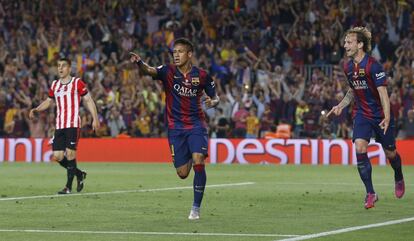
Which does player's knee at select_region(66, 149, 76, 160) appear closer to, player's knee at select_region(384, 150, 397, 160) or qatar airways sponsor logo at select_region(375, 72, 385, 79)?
player's knee at select_region(384, 150, 397, 160)

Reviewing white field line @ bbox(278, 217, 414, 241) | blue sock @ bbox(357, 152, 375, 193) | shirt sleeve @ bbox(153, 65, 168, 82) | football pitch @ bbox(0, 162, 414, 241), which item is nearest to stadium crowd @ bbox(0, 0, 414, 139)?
football pitch @ bbox(0, 162, 414, 241)

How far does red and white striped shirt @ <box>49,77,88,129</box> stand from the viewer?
62.7 feet

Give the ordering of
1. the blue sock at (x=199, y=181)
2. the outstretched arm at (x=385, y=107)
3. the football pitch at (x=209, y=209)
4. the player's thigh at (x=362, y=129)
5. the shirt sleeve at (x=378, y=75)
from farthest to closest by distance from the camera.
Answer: the player's thigh at (x=362, y=129), the shirt sleeve at (x=378, y=75), the outstretched arm at (x=385, y=107), the blue sock at (x=199, y=181), the football pitch at (x=209, y=209)

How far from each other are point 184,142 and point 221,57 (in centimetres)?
2131

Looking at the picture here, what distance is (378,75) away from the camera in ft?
50.0

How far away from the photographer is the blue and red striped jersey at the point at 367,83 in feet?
50.1

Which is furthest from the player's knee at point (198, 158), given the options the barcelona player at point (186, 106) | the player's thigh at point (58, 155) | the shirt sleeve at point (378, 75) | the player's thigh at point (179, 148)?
the player's thigh at point (58, 155)

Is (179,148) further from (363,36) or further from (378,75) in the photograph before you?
(363,36)

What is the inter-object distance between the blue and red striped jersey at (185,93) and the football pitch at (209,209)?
1.21 meters

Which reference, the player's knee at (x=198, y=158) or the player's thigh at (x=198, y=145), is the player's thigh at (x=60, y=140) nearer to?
the player's thigh at (x=198, y=145)

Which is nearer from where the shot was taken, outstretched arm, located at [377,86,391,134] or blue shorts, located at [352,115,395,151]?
outstretched arm, located at [377,86,391,134]

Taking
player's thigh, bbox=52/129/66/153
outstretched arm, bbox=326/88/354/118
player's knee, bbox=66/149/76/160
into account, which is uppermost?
outstretched arm, bbox=326/88/354/118

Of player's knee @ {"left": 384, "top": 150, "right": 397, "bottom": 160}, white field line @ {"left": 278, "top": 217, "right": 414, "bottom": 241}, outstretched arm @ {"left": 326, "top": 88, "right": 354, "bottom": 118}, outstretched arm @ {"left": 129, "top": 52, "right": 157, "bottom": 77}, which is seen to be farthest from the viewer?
player's knee @ {"left": 384, "top": 150, "right": 397, "bottom": 160}

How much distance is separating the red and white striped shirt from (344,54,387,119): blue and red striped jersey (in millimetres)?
5490
